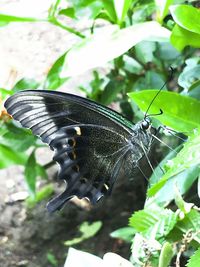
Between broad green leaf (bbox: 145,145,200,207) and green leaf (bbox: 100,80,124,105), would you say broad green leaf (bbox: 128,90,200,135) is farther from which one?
green leaf (bbox: 100,80,124,105)

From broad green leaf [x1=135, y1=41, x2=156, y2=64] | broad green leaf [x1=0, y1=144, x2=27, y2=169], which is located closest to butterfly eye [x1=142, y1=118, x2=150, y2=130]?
broad green leaf [x1=135, y1=41, x2=156, y2=64]

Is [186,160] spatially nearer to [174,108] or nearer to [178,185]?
[174,108]

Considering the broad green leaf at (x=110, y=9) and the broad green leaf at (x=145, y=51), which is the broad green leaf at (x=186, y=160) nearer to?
the broad green leaf at (x=110, y=9)

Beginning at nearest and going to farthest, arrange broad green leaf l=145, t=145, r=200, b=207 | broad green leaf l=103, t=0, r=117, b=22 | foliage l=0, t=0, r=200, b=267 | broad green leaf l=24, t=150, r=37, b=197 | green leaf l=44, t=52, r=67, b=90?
foliage l=0, t=0, r=200, b=267 < broad green leaf l=145, t=145, r=200, b=207 < broad green leaf l=103, t=0, r=117, b=22 < green leaf l=44, t=52, r=67, b=90 < broad green leaf l=24, t=150, r=37, b=197

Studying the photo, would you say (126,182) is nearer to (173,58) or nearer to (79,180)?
(173,58)

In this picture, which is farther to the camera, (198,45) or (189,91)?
(189,91)

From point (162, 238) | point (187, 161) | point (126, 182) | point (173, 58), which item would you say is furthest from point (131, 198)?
point (187, 161)
